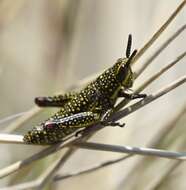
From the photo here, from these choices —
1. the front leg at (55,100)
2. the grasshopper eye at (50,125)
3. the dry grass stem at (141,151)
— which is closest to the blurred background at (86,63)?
the front leg at (55,100)

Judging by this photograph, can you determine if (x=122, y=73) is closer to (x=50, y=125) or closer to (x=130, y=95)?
(x=130, y=95)

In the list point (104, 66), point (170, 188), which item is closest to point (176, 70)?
point (104, 66)

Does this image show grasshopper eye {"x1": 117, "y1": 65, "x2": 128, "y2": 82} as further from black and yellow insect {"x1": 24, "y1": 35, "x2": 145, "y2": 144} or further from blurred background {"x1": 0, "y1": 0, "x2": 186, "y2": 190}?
blurred background {"x1": 0, "y1": 0, "x2": 186, "y2": 190}

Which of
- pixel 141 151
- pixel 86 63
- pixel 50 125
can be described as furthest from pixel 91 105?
pixel 86 63

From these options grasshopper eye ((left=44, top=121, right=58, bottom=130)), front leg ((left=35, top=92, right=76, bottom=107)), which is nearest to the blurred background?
front leg ((left=35, top=92, right=76, bottom=107))

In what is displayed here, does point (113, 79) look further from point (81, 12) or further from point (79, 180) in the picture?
point (79, 180)

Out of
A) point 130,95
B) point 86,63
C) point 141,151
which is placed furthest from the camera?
point 86,63
